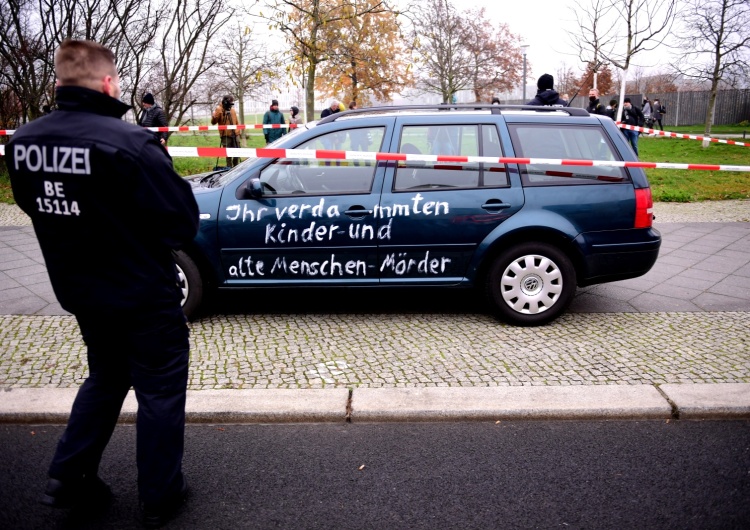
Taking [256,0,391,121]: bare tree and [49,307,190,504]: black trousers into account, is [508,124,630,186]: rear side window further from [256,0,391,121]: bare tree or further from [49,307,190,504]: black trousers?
[256,0,391,121]: bare tree

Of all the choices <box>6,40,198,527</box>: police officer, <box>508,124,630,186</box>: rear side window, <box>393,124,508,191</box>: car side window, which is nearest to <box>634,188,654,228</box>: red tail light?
<box>508,124,630,186</box>: rear side window

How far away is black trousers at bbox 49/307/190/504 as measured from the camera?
257 cm

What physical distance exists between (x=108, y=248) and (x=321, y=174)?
2882 mm

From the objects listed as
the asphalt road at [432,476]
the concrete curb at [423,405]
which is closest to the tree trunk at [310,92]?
the concrete curb at [423,405]

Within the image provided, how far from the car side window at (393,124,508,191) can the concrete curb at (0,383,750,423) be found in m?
1.89

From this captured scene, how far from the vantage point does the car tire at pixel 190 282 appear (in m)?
5.09

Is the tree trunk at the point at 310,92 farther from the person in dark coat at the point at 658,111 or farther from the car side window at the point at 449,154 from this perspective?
the person in dark coat at the point at 658,111

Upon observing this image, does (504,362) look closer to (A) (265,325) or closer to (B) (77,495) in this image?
(A) (265,325)

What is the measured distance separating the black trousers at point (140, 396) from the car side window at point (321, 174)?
8.58ft

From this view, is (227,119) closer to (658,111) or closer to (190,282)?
(190,282)

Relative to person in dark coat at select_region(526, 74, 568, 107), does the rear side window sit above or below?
below

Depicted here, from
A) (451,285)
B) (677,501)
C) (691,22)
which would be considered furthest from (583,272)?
(691,22)

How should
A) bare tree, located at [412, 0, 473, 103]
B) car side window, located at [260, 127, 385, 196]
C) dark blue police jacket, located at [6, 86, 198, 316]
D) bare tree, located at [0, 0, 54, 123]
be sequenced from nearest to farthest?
dark blue police jacket, located at [6, 86, 198, 316] < car side window, located at [260, 127, 385, 196] < bare tree, located at [0, 0, 54, 123] < bare tree, located at [412, 0, 473, 103]

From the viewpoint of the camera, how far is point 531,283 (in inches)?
202
